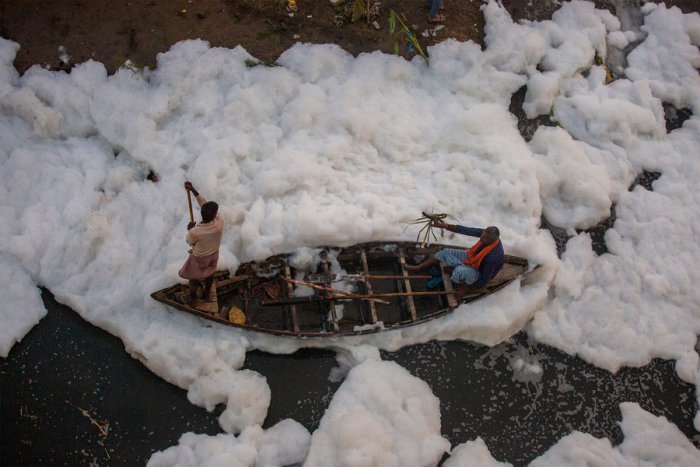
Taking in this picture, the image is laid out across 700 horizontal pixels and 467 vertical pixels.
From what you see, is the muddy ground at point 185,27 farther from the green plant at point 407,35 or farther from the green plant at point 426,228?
the green plant at point 426,228

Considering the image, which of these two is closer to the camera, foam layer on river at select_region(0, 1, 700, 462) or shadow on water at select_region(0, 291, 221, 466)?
shadow on water at select_region(0, 291, 221, 466)

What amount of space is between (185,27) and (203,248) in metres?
4.21

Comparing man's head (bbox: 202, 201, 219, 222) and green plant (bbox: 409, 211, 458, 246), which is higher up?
man's head (bbox: 202, 201, 219, 222)

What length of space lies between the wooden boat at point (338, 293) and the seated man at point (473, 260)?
14 centimetres

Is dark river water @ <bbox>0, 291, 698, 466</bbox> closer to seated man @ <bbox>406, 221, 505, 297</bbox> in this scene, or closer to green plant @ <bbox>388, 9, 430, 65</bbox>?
seated man @ <bbox>406, 221, 505, 297</bbox>

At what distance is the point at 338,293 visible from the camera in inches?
246

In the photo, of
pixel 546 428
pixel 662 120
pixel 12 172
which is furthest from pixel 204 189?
pixel 662 120

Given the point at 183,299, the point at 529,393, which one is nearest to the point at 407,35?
the point at 183,299

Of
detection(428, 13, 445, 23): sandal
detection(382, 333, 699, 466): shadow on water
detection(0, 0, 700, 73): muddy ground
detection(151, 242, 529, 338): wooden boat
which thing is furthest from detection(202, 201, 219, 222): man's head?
detection(428, 13, 445, 23): sandal

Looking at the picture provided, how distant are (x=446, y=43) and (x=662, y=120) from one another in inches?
135

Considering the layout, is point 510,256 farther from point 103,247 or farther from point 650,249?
point 103,247

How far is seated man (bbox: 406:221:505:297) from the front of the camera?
5812mm

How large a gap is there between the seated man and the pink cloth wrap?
2.29 m

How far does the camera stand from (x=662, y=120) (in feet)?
27.2
